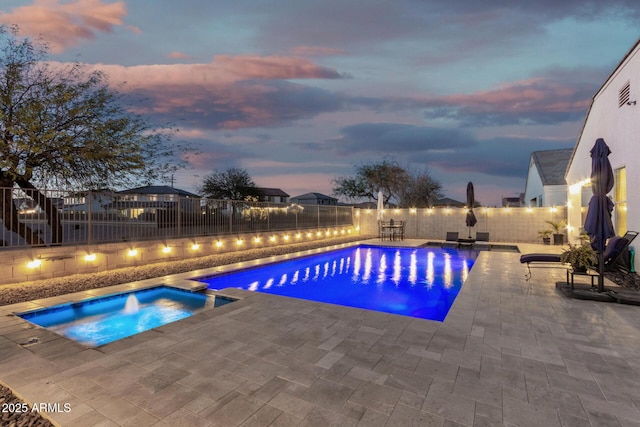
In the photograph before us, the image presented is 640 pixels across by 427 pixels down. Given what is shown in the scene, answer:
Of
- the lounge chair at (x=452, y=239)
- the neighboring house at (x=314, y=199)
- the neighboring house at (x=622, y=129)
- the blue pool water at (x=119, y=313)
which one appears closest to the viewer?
the blue pool water at (x=119, y=313)

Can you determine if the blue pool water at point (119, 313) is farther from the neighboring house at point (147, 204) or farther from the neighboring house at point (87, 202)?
the neighboring house at point (147, 204)

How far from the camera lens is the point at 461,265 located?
410 inches

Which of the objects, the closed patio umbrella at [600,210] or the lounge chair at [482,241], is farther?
the lounge chair at [482,241]

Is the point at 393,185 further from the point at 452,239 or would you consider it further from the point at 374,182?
the point at 452,239

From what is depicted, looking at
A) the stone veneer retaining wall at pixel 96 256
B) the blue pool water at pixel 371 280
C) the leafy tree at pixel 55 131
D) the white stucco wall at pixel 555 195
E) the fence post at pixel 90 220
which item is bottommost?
the blue pool water at pixel 371 280

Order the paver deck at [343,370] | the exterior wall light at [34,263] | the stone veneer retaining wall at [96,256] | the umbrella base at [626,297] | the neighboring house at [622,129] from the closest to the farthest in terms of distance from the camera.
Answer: the paver deck at [343,370]
the umbrella base at [626,297]
the stone veneer retaining wall at [96,256]
the exterior wall light at [34,263]
the neighboring house at [622,129]

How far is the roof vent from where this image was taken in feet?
23.8

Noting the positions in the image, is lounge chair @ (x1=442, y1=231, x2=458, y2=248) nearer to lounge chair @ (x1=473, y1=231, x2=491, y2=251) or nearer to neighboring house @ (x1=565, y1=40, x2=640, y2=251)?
lounge chair @ (x1=473, y1=231, x2=491, y2=251)

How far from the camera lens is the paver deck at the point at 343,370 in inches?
86.7

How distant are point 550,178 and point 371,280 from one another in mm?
16546

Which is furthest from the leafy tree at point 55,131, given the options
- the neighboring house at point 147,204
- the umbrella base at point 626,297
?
the umbrella base at point 626,297

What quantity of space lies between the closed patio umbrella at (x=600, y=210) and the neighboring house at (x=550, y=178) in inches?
549

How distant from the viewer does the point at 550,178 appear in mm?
18312

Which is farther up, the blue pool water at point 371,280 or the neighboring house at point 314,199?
the neighboring house at point 314,199
